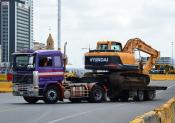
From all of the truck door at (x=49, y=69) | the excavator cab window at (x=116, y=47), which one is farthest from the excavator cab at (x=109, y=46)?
the truck door at (x=49, y=69)

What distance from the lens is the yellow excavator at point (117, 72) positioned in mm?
30781

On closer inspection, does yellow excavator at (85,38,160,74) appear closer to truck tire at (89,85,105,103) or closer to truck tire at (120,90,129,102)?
truck tire at (120,90,129,102)

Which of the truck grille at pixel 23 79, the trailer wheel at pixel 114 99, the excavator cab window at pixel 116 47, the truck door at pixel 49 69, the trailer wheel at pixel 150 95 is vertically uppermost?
the excavator cab window at pixel 116 47

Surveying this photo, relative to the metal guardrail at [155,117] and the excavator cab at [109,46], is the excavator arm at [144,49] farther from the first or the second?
the metal guardrail at [155,117]

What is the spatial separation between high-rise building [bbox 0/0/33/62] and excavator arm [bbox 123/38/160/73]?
3392 cm

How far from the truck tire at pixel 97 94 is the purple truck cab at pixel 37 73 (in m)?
2.15

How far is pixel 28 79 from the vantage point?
27.0 m

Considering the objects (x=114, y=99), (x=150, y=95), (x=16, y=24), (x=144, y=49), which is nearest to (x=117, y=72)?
(x=114, y=99)

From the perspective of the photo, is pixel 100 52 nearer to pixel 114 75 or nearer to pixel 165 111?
pixel 114 75

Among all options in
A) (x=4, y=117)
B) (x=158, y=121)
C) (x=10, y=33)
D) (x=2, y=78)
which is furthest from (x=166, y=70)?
(x=158, y=121)

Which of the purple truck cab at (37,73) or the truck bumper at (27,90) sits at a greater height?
the purple truck cab at (37,73)

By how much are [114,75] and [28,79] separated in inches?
230

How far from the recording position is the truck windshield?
26609mm

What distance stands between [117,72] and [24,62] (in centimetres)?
640
